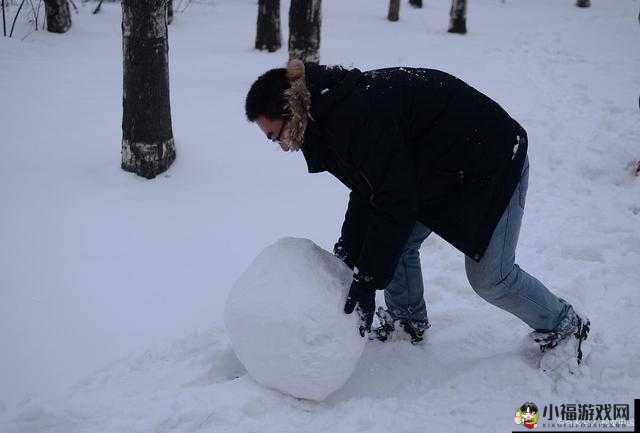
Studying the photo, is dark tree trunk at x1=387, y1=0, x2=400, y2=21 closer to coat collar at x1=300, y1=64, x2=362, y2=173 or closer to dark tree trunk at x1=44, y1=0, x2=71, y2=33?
dark tree trunk at x1=44, y1=0, x2=71, y2=33

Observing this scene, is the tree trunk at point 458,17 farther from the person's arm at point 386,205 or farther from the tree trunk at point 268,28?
the person's arm at point 386,205

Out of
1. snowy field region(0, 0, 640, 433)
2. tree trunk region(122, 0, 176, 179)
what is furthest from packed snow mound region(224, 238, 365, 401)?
tree trunk region(122, 0, 176, 179)

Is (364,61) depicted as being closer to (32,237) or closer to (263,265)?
(32,237)

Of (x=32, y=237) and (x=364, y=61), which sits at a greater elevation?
(x=364, y=61)

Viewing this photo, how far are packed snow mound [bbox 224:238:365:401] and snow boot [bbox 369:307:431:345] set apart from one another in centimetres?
46

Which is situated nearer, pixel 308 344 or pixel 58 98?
pixel 308 344

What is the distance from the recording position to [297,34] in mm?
7383

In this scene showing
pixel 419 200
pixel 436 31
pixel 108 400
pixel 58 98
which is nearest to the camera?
pixel 419 200

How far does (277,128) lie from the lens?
6.24 ft

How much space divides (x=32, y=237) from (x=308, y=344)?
2.24 metres

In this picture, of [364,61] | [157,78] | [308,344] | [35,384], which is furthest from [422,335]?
[364,61]

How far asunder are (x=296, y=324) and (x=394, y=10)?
13248 mm

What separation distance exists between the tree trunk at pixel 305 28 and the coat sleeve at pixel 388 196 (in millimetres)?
5727

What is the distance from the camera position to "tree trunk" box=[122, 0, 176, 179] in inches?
159
